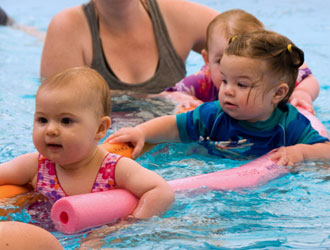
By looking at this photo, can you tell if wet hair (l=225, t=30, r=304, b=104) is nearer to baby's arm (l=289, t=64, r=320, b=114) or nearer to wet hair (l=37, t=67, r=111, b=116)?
baby's arm (l=289, t=64, r=320, b=114)

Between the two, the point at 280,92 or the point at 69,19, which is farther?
the point at 69,19

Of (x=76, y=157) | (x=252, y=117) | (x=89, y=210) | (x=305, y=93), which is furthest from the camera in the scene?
(x=305, y=93)

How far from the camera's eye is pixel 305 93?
3.10m

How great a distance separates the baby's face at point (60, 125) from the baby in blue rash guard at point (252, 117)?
20.0 inches

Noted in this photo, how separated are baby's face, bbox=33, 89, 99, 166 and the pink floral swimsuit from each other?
12 cm

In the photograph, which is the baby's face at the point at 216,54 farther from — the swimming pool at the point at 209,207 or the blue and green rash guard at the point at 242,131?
the swimming pool at the point at 209,207

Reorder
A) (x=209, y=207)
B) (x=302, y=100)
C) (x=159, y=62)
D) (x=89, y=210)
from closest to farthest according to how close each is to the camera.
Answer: (x=89, y=210), (x=209, y=207), (x=302, y=100), (x=159, y=62)

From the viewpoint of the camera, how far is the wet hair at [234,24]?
2.84 meters

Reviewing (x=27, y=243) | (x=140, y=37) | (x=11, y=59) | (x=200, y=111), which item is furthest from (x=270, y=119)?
(x=11, y=59)

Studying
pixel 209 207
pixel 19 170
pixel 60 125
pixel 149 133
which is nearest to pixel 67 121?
pixel 60 125

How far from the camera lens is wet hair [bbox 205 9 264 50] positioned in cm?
284

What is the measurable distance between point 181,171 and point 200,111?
0.34 meters

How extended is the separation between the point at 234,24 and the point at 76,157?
1.24m

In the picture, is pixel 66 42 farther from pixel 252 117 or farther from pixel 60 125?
pixel 60 125
